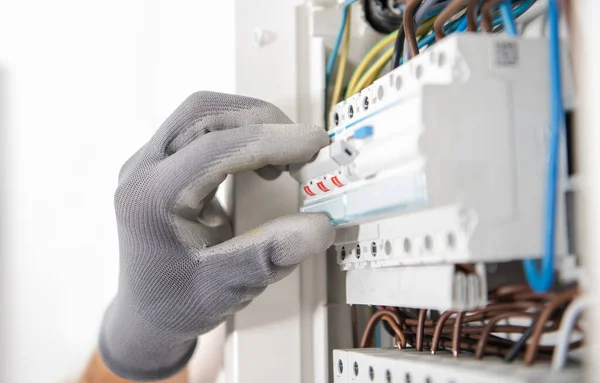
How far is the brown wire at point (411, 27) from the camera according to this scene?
0.56 meters

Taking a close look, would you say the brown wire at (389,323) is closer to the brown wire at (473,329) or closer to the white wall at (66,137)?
the brown wire at (473,329)

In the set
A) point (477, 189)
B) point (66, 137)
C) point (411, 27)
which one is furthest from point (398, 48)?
point (66, 137)

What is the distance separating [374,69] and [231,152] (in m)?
0.24

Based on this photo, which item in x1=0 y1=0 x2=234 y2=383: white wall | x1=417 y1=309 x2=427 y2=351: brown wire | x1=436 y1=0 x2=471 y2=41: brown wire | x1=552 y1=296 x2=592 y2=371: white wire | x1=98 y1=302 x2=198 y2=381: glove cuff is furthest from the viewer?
x1=0 y1=0 x2=234 y2=383: white wall

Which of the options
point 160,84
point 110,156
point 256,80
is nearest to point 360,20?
point 256,80

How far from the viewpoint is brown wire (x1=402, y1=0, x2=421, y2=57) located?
1.83 ft

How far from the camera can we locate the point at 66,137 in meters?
1.07

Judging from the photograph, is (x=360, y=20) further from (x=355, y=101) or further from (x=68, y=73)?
(x=68, y=73)

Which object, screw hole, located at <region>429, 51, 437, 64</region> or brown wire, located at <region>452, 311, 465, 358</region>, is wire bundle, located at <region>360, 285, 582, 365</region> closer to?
brown wire, located at <region>452, 311, 465, 358</region>

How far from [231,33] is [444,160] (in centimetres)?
44

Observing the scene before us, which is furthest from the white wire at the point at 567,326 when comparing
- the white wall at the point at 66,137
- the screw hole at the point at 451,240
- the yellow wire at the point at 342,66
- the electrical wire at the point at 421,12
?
the white wall at the point at 66,137

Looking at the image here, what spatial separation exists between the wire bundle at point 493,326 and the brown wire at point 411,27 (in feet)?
0.89

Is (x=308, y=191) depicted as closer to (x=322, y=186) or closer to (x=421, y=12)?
(x=322, y=186)

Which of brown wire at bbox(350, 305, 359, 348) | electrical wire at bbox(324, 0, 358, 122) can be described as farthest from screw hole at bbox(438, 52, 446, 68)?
brown wire at bbox(350, 305, 359, 348)
